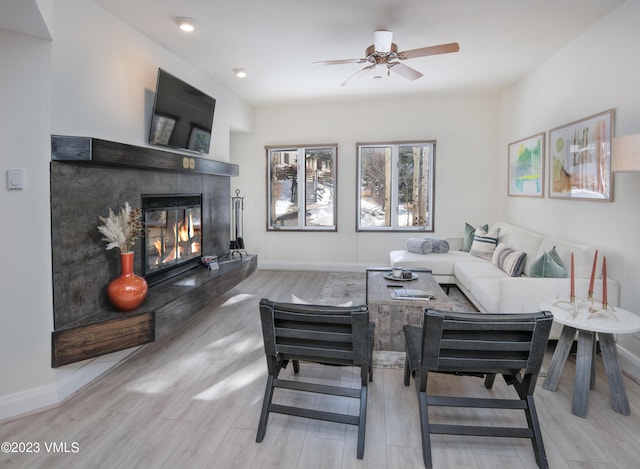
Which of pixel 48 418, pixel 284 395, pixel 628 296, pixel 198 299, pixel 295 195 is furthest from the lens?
pixel 295 195

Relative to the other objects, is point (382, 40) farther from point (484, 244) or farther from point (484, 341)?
point (484, 244)

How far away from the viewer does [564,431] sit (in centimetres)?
216

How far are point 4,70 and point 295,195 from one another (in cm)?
470

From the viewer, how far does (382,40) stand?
10.6ft

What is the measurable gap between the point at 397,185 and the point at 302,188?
A: 1566mm

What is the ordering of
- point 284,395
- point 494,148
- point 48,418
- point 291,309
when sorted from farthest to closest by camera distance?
point 494,148, point 284,395, point 48,418, point 291,309

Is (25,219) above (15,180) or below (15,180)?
below

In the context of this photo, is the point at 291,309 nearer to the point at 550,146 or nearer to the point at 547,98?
the point at 550,146

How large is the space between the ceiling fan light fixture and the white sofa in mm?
2115

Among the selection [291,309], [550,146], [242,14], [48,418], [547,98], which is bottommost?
[48,418]

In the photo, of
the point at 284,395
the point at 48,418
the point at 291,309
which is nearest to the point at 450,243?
the point at 284,395

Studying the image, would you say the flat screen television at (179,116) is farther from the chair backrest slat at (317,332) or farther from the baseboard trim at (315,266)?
the baseboard trim at (315,266)

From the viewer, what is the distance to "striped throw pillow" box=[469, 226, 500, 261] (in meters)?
5.05

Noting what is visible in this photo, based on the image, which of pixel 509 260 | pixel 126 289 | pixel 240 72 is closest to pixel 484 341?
pixel 126 289
